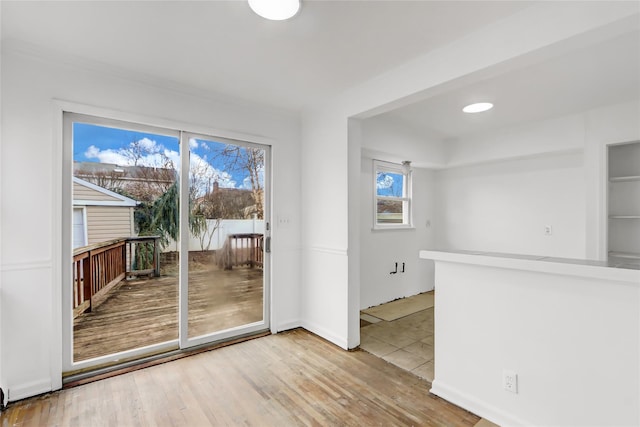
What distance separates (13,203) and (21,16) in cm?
121

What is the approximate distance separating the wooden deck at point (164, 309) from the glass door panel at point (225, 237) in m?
0.01

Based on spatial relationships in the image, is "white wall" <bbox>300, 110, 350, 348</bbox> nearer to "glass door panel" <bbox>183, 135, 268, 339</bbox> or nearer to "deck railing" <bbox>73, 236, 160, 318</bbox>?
"glass door panel" <bbox>183, 135, 268, 339</bbox>

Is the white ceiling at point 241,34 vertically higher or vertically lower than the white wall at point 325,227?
higher

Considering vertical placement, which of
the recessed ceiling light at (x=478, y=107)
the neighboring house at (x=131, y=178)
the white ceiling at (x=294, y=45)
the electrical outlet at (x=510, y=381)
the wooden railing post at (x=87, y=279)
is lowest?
the electrical outlet at (x=510, y=381)

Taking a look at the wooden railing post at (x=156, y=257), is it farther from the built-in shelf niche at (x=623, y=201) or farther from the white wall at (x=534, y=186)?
the built-in shelf niche at (x=623, y=201)

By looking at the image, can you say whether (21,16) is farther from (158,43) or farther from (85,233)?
(85,233)

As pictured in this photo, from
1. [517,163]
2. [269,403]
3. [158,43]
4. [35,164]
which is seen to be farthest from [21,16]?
[517,163]

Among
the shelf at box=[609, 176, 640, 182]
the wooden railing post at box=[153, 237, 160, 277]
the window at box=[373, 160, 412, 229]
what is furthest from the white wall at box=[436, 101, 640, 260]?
the wooden railing post at box=[153, 237, 160, 277]

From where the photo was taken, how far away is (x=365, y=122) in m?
3.87

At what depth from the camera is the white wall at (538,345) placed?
4.99 feet

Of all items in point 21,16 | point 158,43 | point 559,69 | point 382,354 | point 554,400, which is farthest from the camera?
point 382,354

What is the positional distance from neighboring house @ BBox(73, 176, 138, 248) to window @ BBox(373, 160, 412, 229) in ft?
9.61

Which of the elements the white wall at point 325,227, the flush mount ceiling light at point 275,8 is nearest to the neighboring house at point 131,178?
the white wall at point 325,227

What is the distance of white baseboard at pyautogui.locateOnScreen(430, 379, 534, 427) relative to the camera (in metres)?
1.87
